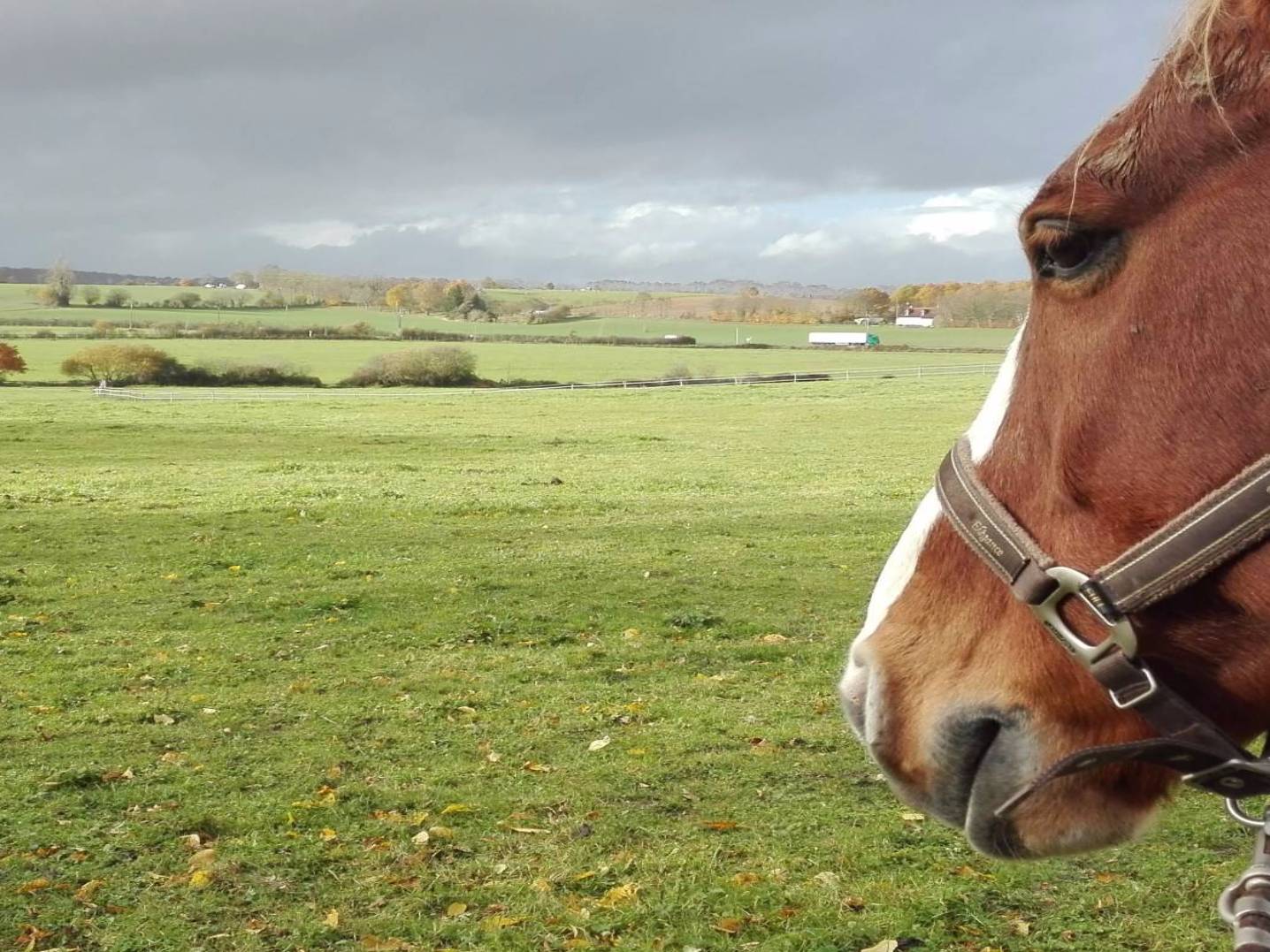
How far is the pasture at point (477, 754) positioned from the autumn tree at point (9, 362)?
1801 inches

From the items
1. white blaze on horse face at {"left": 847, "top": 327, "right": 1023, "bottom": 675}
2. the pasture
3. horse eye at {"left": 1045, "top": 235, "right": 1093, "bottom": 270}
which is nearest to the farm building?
the pasture

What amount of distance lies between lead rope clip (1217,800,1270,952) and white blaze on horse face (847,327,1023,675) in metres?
0.65

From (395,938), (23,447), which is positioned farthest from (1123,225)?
(23,447)

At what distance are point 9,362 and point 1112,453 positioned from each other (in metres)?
62.2

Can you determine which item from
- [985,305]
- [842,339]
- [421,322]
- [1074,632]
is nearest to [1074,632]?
[1074,632]

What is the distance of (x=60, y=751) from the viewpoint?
6.14 m

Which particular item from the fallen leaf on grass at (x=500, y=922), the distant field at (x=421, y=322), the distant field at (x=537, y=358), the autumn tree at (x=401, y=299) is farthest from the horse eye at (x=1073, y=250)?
the autumn tree at (x=401, y=299)

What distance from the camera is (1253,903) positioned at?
5.54 feet

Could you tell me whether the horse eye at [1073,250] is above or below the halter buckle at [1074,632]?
above

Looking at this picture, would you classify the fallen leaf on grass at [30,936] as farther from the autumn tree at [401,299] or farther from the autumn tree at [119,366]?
the autumn tree at [401,299]

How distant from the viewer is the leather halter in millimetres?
1471

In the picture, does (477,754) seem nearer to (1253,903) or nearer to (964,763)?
(964,763)

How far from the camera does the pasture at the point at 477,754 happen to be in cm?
436

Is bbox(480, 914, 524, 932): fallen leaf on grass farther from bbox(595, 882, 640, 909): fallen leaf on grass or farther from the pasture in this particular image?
bbox(595, 882, 640, 909): fallen leaf on grass
